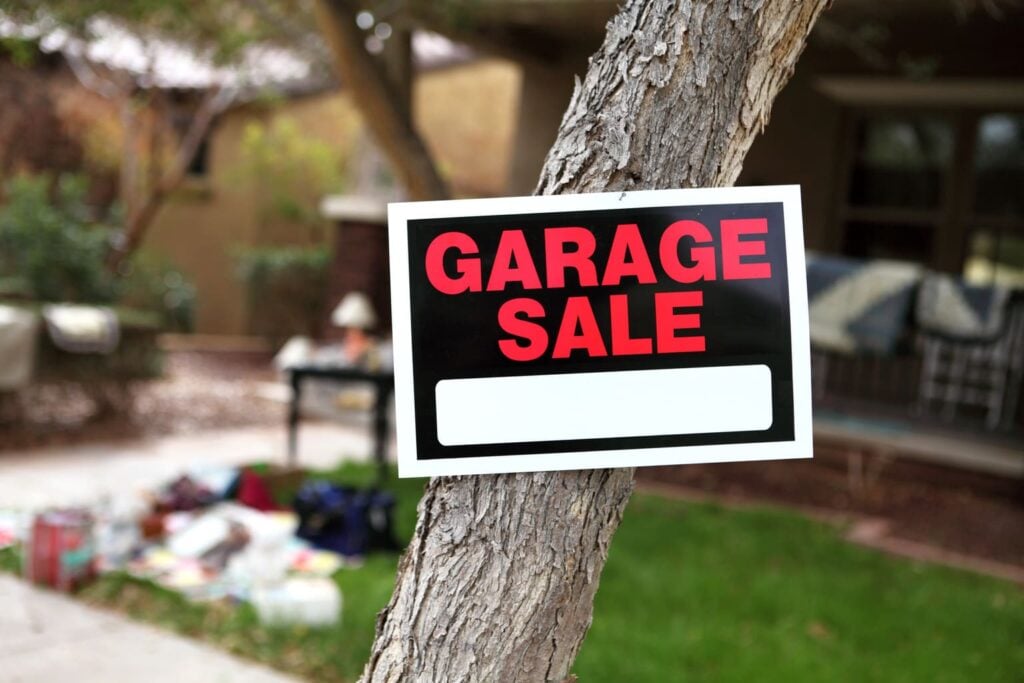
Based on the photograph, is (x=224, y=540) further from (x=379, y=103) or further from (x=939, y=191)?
(x=939, y=191)

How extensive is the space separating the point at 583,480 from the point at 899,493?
6.40 m

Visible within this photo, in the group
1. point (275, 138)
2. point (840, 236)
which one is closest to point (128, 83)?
point (275, 138)

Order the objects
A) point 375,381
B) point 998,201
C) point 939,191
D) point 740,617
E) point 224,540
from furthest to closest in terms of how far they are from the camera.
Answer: point 939,191 → point 998,201 → point 375,381 → point 224,540 → point 740,617

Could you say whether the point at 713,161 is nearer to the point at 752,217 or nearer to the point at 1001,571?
the point at 752,217

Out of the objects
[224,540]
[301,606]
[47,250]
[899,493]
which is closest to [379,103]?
[224,540]

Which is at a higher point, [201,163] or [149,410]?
[201,163]

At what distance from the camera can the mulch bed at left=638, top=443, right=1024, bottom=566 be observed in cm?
638

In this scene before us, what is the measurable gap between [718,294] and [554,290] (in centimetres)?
23

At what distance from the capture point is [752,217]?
149 cm

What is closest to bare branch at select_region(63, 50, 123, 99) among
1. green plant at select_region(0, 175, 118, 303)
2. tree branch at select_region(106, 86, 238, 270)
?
tree branch at select_region(106, 86, 238, 270)

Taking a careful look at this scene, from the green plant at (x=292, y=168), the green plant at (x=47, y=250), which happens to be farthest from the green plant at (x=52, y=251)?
the green plant at (x=292, y=168)

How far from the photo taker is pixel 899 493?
7.37 m

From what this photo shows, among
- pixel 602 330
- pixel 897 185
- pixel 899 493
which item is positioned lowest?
pixel 899 493

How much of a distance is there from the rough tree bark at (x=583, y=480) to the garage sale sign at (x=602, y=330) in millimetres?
80
